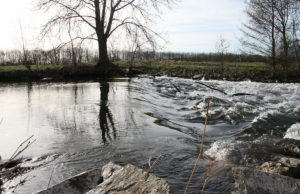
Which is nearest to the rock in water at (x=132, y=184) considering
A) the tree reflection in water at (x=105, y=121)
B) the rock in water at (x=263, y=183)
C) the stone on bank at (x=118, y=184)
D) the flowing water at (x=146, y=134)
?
the stone on bank at (x=118, y=184)

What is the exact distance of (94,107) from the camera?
9.07m

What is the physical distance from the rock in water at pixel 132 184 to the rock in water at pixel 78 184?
272 mm

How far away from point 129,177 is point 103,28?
19487 millimetres

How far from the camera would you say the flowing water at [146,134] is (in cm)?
402

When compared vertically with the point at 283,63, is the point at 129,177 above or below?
below

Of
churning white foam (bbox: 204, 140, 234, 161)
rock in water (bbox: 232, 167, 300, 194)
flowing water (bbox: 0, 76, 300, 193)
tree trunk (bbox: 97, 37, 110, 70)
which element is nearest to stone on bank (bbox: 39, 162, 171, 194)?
flowing water (bbox: 0, 76, 300, 193)

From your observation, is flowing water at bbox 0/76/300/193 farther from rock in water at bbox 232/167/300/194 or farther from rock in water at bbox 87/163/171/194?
rock in water at bbox 87/163/171/194

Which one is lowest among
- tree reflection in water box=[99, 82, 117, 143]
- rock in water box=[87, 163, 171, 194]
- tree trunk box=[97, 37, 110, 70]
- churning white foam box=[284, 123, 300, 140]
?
churning white foam box=[284, 123, 300, 140]

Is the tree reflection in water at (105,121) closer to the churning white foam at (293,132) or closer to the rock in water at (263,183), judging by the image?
the rock in water at (263,183)

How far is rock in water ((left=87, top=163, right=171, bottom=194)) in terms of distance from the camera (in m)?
2.69

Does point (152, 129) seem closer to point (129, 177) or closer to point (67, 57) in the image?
point (129, 177)

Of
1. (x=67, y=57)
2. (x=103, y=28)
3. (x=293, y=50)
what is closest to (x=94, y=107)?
(x=103, y=28)

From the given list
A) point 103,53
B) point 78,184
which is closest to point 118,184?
point 78,184

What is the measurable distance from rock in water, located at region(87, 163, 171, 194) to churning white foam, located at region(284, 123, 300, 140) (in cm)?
420
